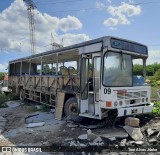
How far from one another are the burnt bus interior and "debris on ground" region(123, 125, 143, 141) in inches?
96.7

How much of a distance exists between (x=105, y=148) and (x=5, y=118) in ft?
20.1

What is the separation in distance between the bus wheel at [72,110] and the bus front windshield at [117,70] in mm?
1996

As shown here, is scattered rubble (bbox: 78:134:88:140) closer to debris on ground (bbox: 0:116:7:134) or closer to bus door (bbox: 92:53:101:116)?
bus door (bbox: 92:53:101:116)

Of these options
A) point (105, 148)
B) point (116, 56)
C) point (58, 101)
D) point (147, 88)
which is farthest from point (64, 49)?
point (105, 148)

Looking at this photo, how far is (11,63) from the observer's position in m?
18.2

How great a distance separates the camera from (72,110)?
9281 mm

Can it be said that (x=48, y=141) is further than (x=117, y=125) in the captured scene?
No

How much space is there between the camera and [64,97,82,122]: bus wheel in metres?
9.03

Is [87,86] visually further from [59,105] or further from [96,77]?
[59,105]

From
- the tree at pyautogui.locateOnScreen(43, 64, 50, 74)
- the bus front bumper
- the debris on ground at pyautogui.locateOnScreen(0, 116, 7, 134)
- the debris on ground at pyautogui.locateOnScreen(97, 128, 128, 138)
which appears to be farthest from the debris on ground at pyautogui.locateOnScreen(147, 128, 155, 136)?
the tree at pyautogui.locateOnScreen(43, 64, 50, 74)

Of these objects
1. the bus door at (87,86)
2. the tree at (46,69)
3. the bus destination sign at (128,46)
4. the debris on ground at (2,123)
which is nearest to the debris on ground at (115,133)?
the bus door at (87,86)

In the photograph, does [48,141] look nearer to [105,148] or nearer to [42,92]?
[105,148]

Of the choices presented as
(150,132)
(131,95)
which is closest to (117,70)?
(131,95)

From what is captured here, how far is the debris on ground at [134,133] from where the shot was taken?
699 cm
